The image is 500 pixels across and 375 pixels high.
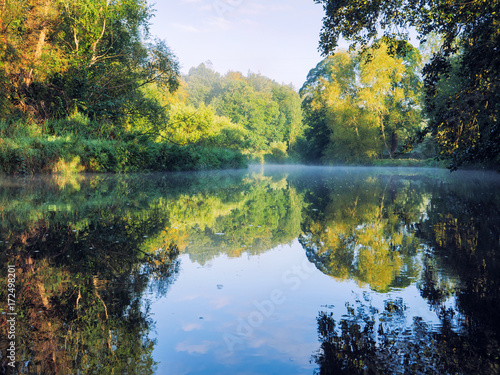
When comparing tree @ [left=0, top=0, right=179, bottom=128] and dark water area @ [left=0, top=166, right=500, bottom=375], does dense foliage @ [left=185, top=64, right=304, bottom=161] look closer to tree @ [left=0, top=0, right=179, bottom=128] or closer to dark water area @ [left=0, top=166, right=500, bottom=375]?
tree @ [left=0, top=0, right=179, bottom=128]

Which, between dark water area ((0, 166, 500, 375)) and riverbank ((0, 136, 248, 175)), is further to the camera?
riverbank ((0, 136, 248, 175))

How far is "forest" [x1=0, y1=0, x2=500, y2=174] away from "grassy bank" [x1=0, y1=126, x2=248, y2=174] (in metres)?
0.06

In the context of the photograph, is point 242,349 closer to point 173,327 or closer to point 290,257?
point 173,327

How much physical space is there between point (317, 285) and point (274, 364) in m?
1.39

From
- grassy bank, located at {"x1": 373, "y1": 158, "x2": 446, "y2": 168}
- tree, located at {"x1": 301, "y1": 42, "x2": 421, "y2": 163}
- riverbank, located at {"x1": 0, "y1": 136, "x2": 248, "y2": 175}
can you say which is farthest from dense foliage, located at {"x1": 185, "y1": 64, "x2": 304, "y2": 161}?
riverbank, located at {"x1": 0, "y1": 136, "x2": 248, "y2": 175}

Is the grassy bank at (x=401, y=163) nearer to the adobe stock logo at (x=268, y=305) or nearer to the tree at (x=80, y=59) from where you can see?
the tree at (x=80, y=59)

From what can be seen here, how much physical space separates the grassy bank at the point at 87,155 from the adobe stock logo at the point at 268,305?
1485 cm

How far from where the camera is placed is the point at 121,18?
25250mm

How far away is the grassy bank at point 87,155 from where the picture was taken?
1516cm

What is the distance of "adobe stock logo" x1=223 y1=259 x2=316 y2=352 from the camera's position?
2.34m

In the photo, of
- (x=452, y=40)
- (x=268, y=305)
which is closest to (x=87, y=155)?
(x=452, y=40)

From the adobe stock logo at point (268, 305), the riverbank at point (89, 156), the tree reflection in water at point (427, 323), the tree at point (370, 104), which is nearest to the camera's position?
the tree reflection in water at point (427, 323)

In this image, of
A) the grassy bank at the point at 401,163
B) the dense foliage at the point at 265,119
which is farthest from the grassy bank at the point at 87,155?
the dense foliage at the point at 265,119

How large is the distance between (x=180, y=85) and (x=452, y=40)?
2178cm
